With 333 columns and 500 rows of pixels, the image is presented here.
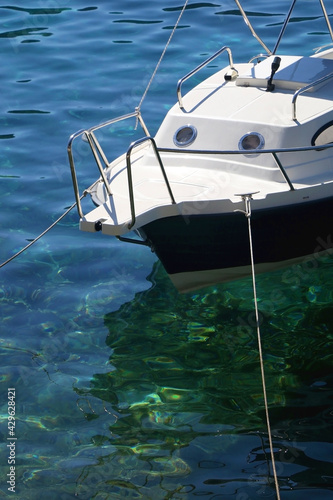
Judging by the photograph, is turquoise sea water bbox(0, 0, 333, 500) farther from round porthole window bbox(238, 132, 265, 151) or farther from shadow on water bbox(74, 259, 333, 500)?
round porthole window bbox(238, 132, 265, 151)

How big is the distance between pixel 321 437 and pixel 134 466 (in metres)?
1.47

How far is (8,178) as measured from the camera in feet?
36.0

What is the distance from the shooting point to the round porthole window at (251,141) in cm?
796

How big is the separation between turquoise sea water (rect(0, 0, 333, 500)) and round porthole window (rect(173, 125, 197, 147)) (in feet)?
4.89

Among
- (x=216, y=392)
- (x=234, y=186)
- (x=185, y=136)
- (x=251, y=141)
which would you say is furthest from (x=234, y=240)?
(x=216, y=392)

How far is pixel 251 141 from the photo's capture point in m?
8.00

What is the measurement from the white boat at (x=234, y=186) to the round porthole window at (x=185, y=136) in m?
0.01

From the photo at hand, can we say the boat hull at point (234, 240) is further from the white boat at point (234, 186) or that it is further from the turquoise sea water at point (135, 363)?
the turquoise sea water at point (135, 363)

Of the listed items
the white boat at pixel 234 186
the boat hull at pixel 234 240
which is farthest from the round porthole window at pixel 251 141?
the boat hull at pixel 234 240

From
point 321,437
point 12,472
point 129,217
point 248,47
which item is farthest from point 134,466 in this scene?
point 248,47

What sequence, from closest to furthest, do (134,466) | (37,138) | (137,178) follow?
(134,466) < (137,178) < (37,138)

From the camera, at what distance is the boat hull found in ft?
25.1

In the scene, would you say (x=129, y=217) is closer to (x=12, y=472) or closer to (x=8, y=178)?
(x=12, y=472)

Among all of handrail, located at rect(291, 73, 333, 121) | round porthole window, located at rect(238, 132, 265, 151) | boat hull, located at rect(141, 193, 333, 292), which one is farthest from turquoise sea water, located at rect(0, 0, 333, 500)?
handrail, located at rect(291, 73, 333, 121)
